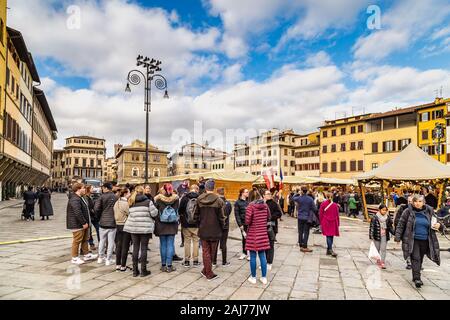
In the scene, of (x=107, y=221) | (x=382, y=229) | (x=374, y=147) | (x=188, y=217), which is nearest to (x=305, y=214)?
(x=382, y=229)

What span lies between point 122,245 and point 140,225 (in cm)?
76

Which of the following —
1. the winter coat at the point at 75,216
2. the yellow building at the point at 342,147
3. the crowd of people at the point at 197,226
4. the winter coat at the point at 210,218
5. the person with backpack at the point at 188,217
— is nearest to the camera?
the crowd of people at the point at 197,226

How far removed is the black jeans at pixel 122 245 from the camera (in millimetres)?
7035

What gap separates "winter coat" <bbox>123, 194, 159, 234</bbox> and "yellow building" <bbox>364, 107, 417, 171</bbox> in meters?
47.1

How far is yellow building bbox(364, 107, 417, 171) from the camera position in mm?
47250

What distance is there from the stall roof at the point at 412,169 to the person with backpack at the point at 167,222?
43.1ft

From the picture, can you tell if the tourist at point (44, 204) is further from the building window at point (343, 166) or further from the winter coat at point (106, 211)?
the building window at point (343, 166)

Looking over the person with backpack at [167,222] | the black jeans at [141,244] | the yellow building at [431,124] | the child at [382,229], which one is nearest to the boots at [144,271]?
the black jeans at [141,244]

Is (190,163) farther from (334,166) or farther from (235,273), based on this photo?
(235,273)

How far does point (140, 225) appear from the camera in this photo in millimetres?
6695

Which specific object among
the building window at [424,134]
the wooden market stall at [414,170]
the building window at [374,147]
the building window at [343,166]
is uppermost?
the building window at [424,134]

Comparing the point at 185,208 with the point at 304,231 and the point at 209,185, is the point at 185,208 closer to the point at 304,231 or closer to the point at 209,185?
the point at 209,185
